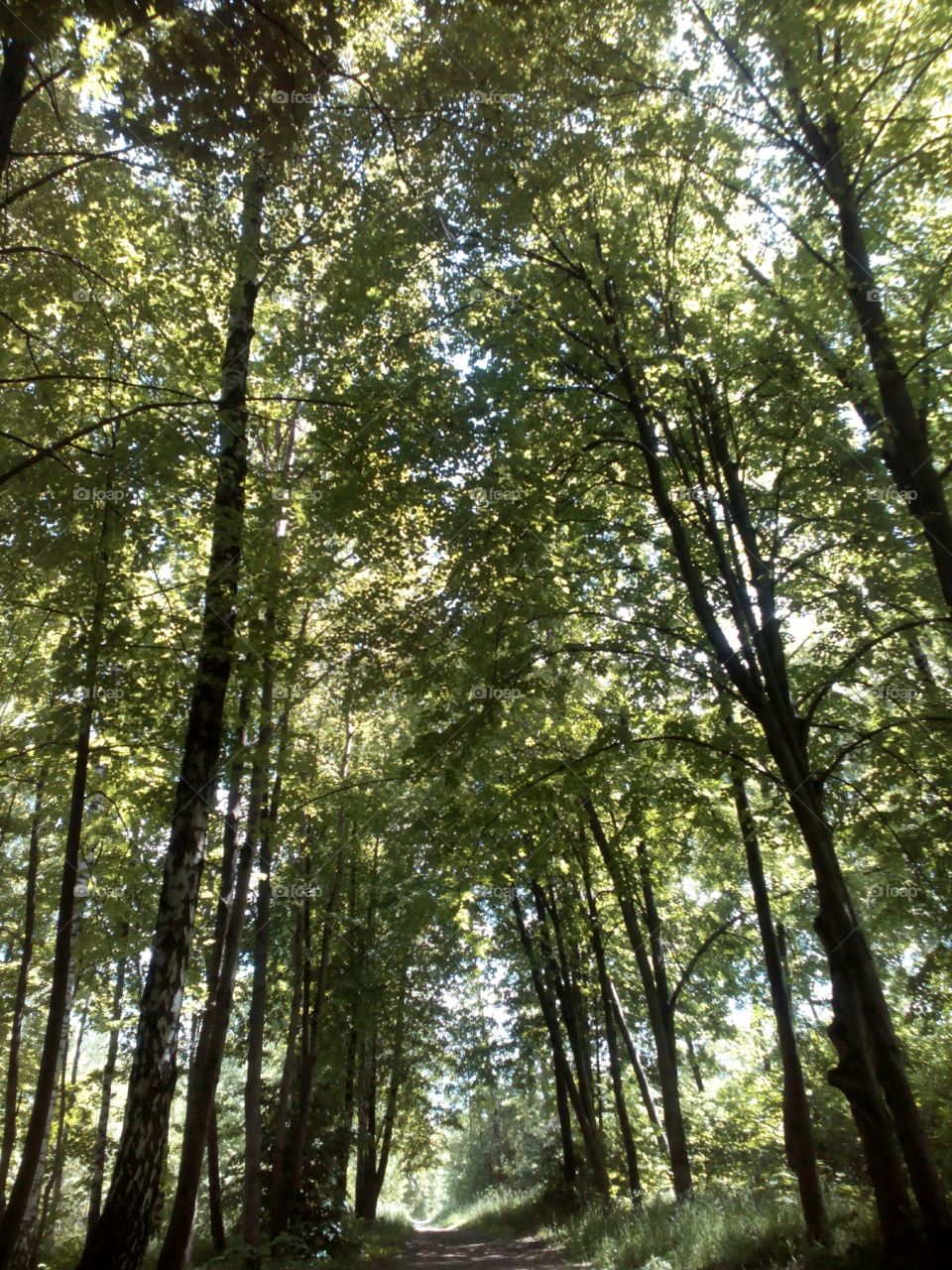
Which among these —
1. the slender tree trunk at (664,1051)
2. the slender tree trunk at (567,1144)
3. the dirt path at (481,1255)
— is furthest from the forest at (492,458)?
the slender tree trunk at (567,1144)

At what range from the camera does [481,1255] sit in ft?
52.3

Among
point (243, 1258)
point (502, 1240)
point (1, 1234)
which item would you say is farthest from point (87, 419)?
point (502, 1240)

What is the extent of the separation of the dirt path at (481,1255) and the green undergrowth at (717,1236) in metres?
0.48

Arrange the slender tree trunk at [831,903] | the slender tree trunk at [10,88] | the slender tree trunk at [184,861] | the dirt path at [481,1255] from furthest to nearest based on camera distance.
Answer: the dirt path at [481,1255], the slender tree trunk at [831,903], the slender tree trunk at [184,861], the slender tree trunk at [10,88]

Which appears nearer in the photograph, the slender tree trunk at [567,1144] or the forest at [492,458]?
the forest at [492,458]

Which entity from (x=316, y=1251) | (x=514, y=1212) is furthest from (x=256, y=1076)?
(x=514, y=1212)

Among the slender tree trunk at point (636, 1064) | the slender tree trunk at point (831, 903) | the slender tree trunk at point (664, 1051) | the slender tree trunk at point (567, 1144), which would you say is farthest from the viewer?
the slender tree trunk at point (567, 1144)

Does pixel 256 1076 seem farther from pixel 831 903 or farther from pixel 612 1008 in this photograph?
pixel 831 903

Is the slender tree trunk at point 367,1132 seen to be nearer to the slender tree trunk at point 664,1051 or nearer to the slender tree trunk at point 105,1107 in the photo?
the slender tree trunk at point 105,1107

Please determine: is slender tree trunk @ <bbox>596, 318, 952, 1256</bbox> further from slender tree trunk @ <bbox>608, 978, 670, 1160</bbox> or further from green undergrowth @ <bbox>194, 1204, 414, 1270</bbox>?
slender tree trunk @ <bbox>608, 978, 670, 1160</bbox>

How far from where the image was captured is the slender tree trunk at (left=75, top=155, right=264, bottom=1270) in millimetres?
5105

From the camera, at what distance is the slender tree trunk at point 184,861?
511 cm

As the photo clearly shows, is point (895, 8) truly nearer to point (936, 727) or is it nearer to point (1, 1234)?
point (936, 727)

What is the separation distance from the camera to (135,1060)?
553cm
